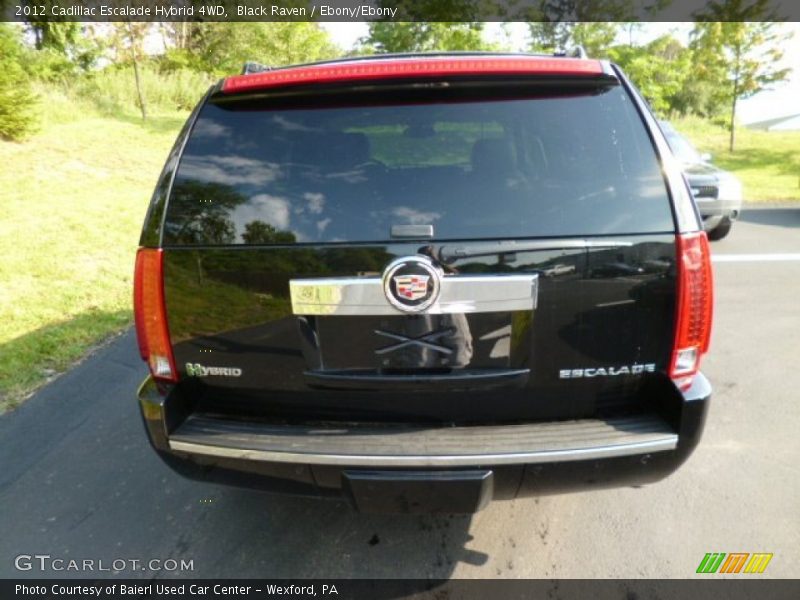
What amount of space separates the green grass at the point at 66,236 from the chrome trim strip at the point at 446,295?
3.10 meters

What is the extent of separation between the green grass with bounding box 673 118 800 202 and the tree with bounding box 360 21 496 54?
816 cm

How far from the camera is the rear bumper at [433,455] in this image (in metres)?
1.75

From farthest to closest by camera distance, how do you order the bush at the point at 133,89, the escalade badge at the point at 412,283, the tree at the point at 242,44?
the tree at the point at 242,44, the bush at the point at 133,89, the escalade badge at the point at 412,283

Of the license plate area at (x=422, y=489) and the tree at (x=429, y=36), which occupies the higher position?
the tree at (x=429, y=36)

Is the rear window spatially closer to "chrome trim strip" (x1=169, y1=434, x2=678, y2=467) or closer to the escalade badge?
the escalade badge

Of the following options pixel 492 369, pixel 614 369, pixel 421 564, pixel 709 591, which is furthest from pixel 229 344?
pixel 709 591

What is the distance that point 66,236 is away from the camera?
7.22m

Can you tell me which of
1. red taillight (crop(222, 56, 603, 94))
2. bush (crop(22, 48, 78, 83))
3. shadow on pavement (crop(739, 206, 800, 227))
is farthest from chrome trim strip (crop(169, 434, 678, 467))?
bush (crop(22, 48, 78, 83))

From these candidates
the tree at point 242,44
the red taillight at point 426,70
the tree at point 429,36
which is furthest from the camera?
the tree at point 242,44

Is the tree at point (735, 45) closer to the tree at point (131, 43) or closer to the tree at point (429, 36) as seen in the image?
the tree at point (429, 36)

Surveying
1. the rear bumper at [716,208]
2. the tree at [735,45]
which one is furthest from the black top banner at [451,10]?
the rear bumper at [716,208]

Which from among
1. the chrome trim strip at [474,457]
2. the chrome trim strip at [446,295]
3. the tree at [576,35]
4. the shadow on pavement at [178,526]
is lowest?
the shadow on pavement at [178,526]

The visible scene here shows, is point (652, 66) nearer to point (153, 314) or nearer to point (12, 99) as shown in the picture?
point (12, 99)

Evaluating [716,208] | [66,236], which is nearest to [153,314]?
[66,236]
